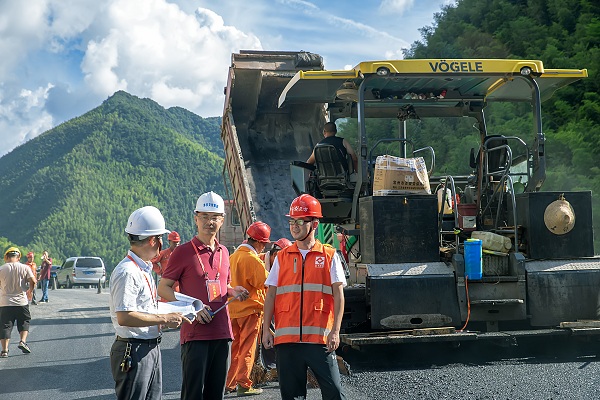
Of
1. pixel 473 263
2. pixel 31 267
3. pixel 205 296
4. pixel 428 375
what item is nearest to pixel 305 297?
pixel 205 296

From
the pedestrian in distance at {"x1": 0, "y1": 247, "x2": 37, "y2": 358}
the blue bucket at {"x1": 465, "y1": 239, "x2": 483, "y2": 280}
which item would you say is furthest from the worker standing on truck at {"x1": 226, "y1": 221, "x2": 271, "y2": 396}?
the pedestrian in distance at {"x1": 0, "y1": 247, "x2": 37, "y2": 358}

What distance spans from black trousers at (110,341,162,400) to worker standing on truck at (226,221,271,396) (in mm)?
2995

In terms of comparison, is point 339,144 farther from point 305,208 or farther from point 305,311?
point 305,311

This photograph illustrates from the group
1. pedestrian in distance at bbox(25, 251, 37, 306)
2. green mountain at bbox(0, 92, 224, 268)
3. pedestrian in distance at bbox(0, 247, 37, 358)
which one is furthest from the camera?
green mountain at bbox(0, 92, 224, 268)

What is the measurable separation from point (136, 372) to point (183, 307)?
1.42 ft

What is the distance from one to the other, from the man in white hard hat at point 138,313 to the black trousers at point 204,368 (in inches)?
25.4

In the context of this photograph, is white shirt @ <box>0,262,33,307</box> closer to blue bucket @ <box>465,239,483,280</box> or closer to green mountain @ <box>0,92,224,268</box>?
blue bucket @ <box>465,239,483,280</box>

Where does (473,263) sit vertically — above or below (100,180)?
below

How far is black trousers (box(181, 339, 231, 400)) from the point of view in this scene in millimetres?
4846

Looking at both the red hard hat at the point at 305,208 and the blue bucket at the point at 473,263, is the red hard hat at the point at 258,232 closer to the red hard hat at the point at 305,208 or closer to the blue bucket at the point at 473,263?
the blue bucket at the point at 473,263

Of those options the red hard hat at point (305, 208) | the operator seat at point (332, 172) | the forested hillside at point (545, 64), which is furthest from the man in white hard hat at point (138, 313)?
the forested hillside at point (545, 64)

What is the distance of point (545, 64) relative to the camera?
22609mm

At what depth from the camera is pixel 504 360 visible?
718cm

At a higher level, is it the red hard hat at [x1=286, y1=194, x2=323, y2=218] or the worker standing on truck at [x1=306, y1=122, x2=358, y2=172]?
the worker standing on truck at [x1=306, y1=122, x2=358, y2=172]
